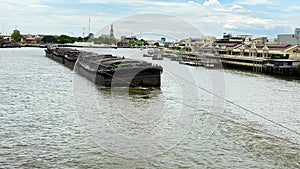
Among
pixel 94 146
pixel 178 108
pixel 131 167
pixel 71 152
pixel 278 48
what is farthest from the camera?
pixel 278 48

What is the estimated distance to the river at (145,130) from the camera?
7.68 m

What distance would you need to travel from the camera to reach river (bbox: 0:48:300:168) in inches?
302

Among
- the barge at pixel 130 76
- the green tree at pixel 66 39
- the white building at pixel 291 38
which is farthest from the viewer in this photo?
the green tree at pixel 66 39

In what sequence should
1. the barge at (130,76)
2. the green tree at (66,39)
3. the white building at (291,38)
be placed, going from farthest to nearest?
the green tree at (66,39), the white building at (291,38), the barge at (130,76)

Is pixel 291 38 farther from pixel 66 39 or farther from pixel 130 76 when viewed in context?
pixel 66 39

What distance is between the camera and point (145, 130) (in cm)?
998

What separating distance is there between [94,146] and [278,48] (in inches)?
1343

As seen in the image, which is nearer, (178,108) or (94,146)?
(94,146)

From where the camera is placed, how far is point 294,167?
7.46 metres

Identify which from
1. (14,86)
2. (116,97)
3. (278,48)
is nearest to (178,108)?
(116,97)

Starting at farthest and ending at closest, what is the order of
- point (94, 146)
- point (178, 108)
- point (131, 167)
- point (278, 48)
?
point (278, 48) < point (178, 108) < point (94, 146) < point (131, 167)

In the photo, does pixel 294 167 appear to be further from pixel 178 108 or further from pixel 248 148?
pixel 178 108

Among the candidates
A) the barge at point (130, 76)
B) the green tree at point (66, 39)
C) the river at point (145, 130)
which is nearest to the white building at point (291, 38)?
the river at point (145, 130)

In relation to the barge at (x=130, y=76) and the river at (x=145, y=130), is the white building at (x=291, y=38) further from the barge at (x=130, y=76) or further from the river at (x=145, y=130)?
the barge at (x=130, y=76)
